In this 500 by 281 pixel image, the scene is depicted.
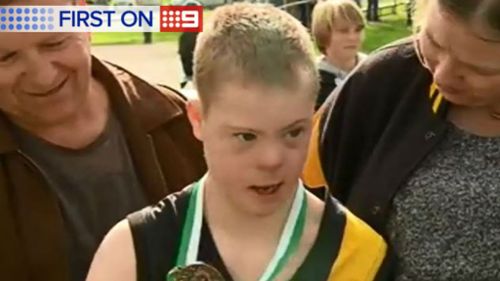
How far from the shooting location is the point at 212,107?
6.80 ft

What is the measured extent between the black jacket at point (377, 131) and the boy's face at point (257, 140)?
39 cm

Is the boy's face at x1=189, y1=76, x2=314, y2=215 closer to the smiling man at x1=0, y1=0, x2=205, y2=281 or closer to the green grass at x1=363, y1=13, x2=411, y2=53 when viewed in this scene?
the smiling man at x1=0, y1=0, x2=205, y2=281

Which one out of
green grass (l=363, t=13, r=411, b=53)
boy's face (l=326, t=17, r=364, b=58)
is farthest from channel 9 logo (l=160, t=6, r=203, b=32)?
green grass (l=363, t=13, r=411, b=53)

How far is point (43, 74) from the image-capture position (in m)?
2.46

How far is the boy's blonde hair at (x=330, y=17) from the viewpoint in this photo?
6.30 m

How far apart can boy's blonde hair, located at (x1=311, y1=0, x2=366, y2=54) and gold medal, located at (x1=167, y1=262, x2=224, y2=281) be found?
424cm

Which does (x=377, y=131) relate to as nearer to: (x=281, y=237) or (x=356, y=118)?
(x=356, y=118)

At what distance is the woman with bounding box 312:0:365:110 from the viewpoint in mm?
6199

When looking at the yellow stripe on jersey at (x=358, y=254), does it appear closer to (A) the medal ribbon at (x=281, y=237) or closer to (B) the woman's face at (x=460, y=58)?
(A) the medal ribbon at (x=281, y=237)

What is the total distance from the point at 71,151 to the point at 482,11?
106 centimetres

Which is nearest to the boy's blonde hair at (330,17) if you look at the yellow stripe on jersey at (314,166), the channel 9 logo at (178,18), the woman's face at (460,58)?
the channel 9 logo at (178,18)

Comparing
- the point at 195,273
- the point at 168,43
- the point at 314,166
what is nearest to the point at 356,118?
the point at 314,166

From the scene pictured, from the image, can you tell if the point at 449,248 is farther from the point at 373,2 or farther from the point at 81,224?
the point at 373,2

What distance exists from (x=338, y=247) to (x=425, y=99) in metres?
0.49
